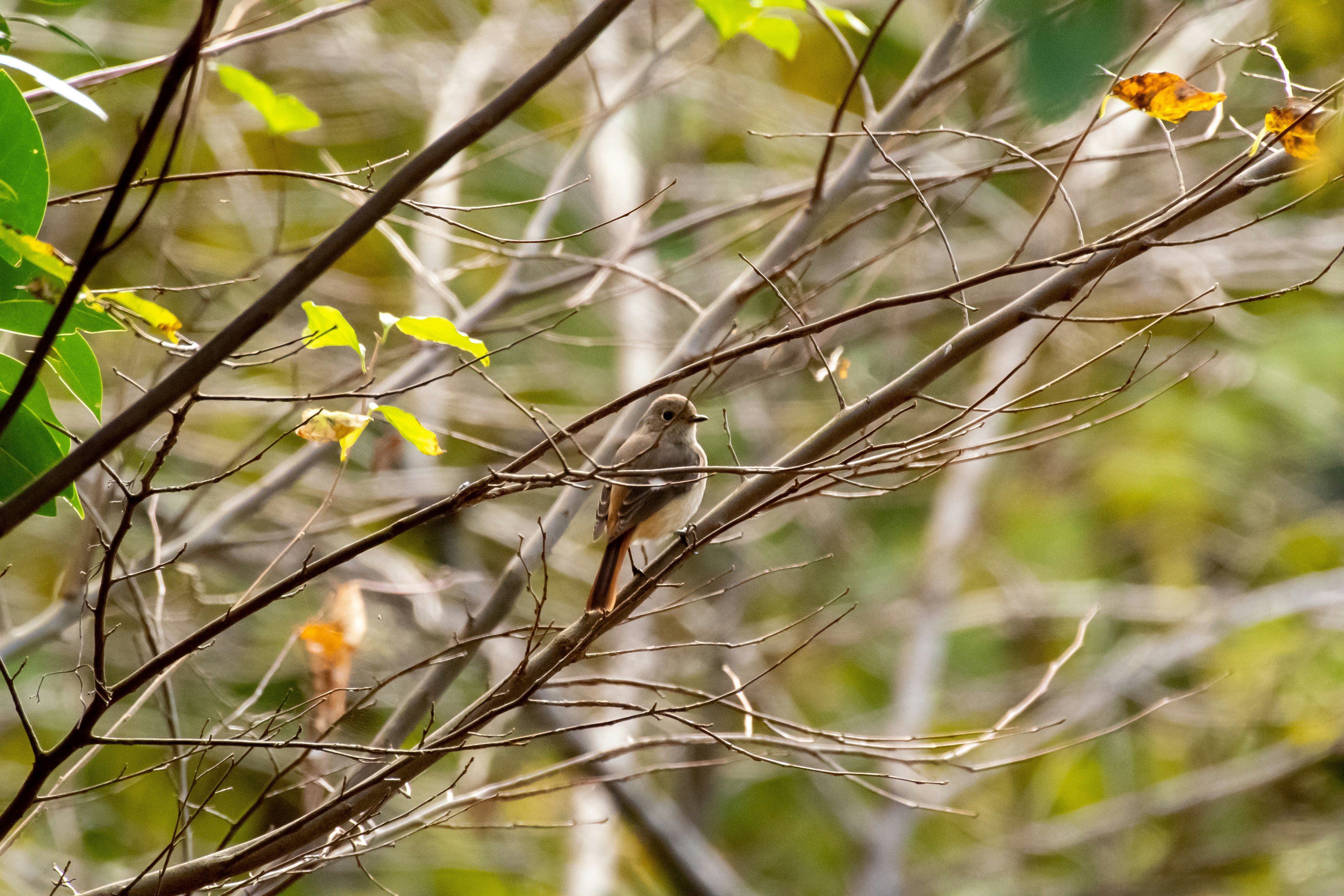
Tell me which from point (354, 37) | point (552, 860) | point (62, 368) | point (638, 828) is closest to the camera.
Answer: point (62, 368)

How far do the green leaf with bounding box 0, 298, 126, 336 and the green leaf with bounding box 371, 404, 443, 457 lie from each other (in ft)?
1.56

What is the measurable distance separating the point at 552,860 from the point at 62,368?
308 inches

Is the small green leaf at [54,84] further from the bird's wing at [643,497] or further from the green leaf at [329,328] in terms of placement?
the bird's wing at [643,497]

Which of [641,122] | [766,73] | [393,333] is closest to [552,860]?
[393,333]

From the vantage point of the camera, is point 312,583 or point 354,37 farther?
point 354,37

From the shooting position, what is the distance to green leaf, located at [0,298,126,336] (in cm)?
188

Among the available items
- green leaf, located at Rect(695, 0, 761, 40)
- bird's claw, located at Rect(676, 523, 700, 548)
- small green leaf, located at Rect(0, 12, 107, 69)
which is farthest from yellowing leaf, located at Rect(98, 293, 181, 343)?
green leaf, located at Rect(695, 0, 761, 40)

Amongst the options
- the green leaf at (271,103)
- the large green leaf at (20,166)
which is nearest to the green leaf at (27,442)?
the large green leaf at (20,166)

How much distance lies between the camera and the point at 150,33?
6.88 meters

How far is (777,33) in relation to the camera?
10.3ft

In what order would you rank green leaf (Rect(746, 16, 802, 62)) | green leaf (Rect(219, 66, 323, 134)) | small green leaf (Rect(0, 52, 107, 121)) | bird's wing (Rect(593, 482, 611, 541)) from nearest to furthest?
small green leaf (Rect(0, 52, 107, 121))
green leaf (Rect(219, 66, 323, 134))
green leaf (Rect(746, 16, 802, 62))
bird's wing (Rect(593, 482, 611, 541))

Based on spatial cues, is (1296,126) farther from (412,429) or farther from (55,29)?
(55,29)

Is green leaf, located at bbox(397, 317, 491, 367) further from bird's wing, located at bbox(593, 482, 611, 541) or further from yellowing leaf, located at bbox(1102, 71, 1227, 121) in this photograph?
bird's wing, located at bbox(593, 482, 611, 541)

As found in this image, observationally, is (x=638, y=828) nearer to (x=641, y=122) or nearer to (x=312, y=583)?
(x=312, y=583)
